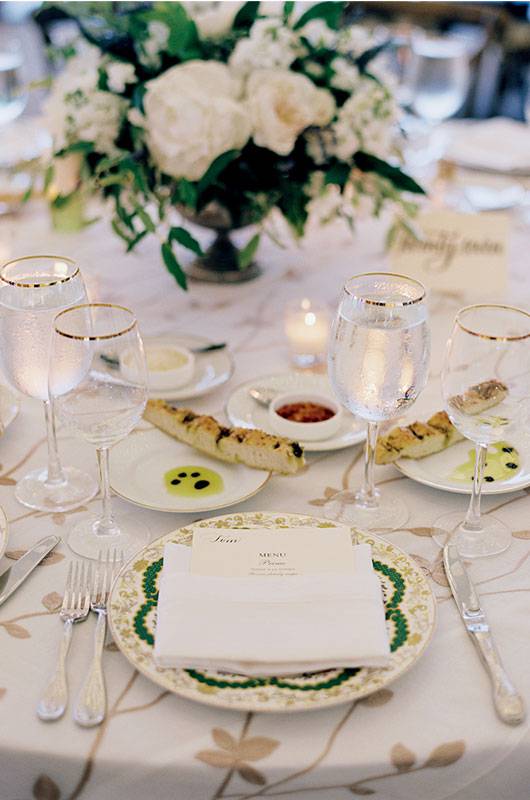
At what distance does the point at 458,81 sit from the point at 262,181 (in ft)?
2.82

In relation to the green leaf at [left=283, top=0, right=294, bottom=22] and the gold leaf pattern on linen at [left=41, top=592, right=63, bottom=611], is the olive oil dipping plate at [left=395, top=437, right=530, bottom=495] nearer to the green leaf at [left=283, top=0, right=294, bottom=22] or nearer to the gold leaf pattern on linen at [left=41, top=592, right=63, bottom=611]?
the gold leaf pattern on linen at [left=41, top=592, right=63, bottom=611]

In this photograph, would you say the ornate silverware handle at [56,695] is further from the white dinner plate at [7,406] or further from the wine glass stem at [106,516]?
the white dinner plate at [7,406]

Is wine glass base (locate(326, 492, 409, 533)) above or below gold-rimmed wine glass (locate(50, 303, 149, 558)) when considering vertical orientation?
below

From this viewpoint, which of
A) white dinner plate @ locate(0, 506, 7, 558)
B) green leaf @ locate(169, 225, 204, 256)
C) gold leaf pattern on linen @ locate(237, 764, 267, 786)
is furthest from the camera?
A: green leaf @ locate(169, 225, 204, 256)

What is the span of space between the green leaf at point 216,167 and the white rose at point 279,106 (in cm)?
7

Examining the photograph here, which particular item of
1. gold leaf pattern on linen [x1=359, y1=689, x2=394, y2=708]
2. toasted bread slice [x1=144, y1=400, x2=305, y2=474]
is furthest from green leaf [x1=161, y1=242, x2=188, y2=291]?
gold leaf pattern on linen [x1=359, y1=689, x2=394, y2=708]

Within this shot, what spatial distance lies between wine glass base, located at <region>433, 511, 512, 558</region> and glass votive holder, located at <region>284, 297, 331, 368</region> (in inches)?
19.5

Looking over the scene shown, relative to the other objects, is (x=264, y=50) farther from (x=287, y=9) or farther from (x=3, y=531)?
(x=3, y=531)

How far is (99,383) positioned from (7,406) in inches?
15.4

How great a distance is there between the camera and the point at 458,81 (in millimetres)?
2232

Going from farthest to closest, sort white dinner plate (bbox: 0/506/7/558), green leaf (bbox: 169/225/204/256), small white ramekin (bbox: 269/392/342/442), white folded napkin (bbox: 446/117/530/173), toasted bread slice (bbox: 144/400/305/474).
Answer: white folded napkin (bbox: 446/117/530/173)
green leaf (bbox: 169/225/204/256)
small white ramekin (bbox: 269/392/342/442)
toasted bread slice (bbox: 144/400/305/474)
white dinner plate (bbox: 0/506/7/558)

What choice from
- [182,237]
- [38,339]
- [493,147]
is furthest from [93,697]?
[493,147]

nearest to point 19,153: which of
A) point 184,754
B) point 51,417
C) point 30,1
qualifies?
point 51,417

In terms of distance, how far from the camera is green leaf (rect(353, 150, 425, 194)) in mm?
1689
